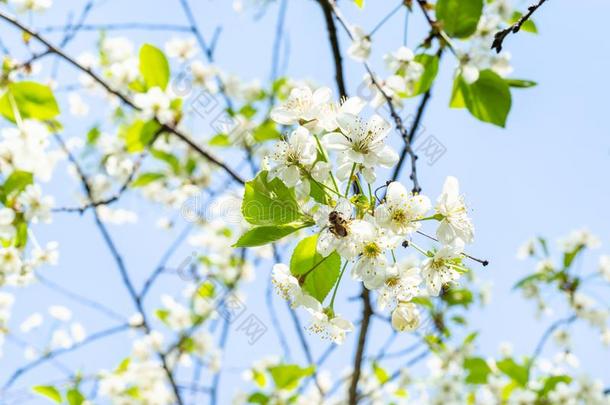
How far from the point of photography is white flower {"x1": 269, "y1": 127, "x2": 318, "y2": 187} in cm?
109

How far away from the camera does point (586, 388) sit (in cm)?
356

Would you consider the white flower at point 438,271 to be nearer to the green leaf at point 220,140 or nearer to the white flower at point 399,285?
the white flower at point 399,285

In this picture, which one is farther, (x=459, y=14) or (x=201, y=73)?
(x=201, y=73)

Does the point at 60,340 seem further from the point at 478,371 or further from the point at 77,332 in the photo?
the point at 478,371

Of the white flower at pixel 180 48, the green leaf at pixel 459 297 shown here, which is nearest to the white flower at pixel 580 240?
the green leaf at pixel 459 297

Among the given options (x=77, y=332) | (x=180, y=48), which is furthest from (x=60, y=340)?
(x=180, y=48)

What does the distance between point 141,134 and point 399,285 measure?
156 cm

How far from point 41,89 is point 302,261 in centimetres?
118

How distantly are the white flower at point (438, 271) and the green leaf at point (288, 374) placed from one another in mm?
1722

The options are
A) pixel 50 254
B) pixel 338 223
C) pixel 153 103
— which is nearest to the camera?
pixel 338 223

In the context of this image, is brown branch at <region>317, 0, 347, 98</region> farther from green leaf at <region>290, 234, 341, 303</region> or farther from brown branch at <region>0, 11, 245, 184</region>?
green leaf at <region>290, 234, 341, 303</region>

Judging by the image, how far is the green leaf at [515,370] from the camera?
117 inches

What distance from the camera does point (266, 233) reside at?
111 centimetres

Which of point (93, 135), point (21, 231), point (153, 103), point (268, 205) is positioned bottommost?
point (268, 205)
